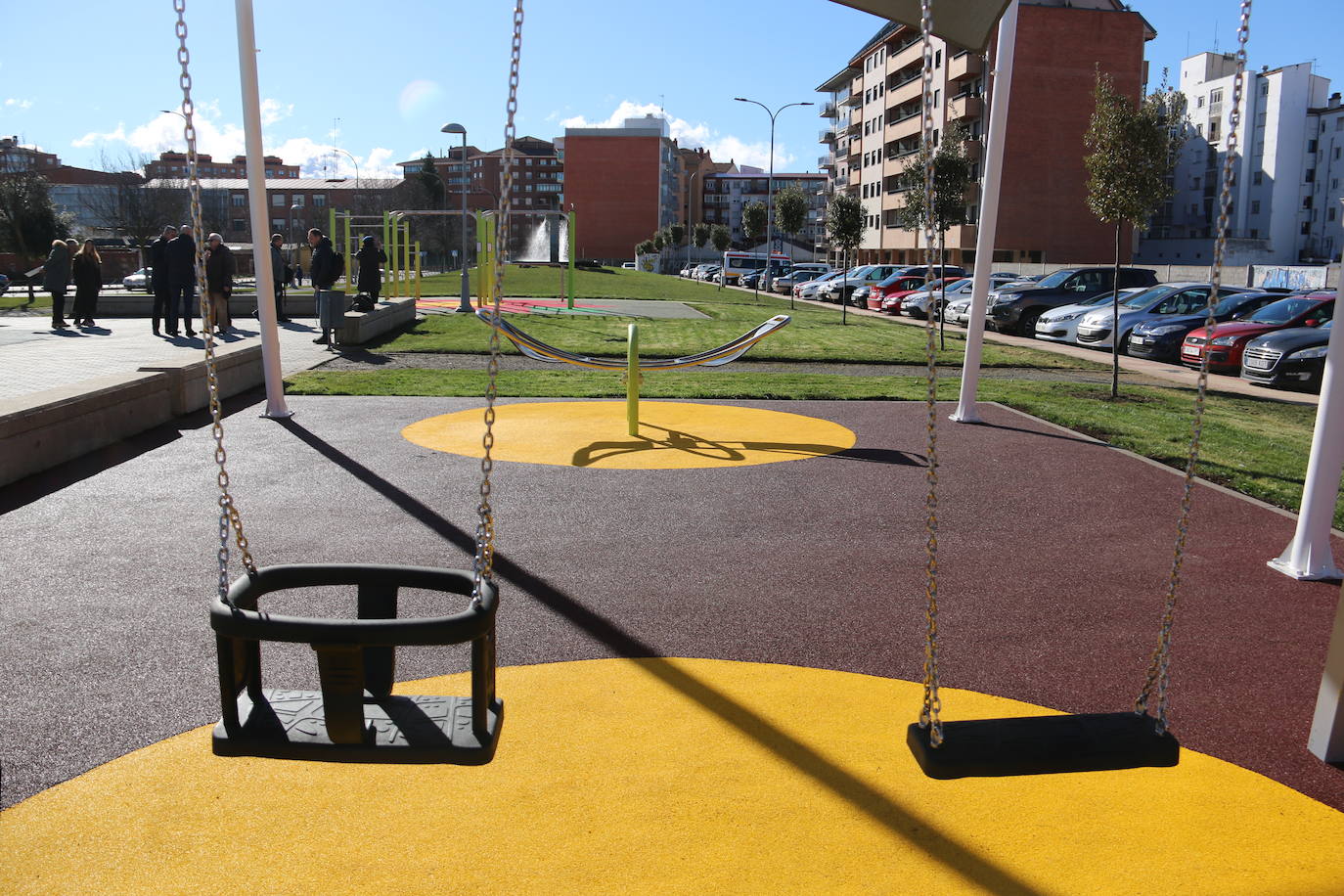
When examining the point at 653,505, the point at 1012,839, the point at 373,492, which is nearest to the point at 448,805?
the point at 1012,839

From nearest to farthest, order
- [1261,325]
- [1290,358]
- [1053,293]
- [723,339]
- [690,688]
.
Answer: [690,688], [1290,358], [1261,325], [723,339], [1053,293]

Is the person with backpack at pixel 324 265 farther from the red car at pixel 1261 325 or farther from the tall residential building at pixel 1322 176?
the tall residential building at pixel 1322 176

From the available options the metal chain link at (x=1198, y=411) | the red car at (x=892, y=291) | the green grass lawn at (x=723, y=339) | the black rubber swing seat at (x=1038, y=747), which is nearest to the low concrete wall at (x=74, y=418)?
the black rubber swing seat at (x=1038, y=747)

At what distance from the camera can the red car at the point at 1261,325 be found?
57.2ft

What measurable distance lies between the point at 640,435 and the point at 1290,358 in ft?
38.4

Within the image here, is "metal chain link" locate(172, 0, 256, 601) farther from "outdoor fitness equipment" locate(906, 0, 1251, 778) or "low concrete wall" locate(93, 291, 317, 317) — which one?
"low concrete wall" locate(93, 291, 317, 317)

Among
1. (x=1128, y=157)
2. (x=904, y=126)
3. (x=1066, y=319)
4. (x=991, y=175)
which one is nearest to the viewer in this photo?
(x=991, y=175)

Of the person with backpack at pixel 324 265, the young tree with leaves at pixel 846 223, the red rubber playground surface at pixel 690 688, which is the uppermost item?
the young tree with leaves at pixel 846 223

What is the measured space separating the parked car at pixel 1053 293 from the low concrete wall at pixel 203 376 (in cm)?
1949

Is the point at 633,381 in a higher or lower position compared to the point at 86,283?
lower

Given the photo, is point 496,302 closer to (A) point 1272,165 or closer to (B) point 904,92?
(B) point 904,92

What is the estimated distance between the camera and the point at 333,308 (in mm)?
17234

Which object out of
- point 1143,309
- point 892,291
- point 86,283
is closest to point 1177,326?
point 1143,309

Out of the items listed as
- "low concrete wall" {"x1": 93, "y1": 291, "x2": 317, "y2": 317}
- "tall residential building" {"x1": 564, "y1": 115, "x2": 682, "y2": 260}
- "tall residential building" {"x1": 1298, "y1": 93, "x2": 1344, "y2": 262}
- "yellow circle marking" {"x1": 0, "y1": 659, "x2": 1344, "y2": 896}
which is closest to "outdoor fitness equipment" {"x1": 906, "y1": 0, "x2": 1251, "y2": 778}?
"yellow circle marking" {"x1": 0, "y1": 659, "x2": 1344, "y2": 896}
